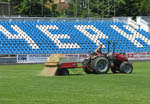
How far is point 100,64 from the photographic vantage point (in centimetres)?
2242

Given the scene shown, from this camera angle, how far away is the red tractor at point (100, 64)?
71.3 ft

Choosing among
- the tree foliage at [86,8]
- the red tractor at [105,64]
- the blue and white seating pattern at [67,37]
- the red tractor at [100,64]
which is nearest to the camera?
the red tractor at [100,64]

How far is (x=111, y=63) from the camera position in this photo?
77.0 feet

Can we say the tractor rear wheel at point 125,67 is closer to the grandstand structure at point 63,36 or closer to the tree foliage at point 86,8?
the grandstand structure at point 63,36

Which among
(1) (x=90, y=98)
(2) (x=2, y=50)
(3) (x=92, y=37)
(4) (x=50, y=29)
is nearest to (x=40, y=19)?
(4) (x=50, y=29)

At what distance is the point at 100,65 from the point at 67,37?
84.9 feet

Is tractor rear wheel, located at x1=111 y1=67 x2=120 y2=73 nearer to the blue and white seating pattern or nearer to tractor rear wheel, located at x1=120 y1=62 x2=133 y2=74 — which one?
tractor rear wheel, located at x1=120 y1=62 x2=133 y2=74

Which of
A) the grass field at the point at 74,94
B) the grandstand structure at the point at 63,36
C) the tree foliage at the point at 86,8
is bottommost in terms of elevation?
the grass field at the point at 74,94

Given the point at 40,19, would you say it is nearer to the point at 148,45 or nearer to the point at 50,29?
the point at 50,29

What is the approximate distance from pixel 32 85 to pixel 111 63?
27.5 ft

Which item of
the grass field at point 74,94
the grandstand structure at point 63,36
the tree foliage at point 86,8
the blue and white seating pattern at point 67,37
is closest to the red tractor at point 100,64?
the grass field at point 74,94

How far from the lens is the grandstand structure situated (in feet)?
144

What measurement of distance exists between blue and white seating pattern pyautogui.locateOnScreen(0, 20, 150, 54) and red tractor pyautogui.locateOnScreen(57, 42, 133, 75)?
20161mm

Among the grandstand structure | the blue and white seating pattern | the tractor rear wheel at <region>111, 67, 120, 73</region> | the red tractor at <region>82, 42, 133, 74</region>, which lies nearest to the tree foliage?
the grandstand structure
